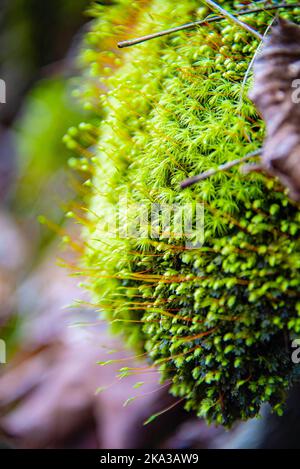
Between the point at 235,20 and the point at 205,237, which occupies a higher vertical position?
the point at 235,20

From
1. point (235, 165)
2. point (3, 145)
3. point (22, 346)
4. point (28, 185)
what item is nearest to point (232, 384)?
point (235, 165)

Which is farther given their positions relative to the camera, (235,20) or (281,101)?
(235,20)

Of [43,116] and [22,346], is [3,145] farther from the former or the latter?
[22,346]

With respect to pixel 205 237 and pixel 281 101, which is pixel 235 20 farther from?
pixel 205 237

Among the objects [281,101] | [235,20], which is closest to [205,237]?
[281,101]

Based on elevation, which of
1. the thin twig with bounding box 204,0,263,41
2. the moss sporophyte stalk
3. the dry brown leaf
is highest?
the thin twig with bounding box 204,0,263,41

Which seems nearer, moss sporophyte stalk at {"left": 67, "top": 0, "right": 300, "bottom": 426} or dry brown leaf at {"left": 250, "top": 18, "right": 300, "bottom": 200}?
dry brown leaf at {"left": 250, "top": 18, "right": 300, "bottom": 200}

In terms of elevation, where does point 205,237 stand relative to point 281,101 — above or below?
below

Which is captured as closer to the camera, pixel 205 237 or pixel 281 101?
pixel 281 101
